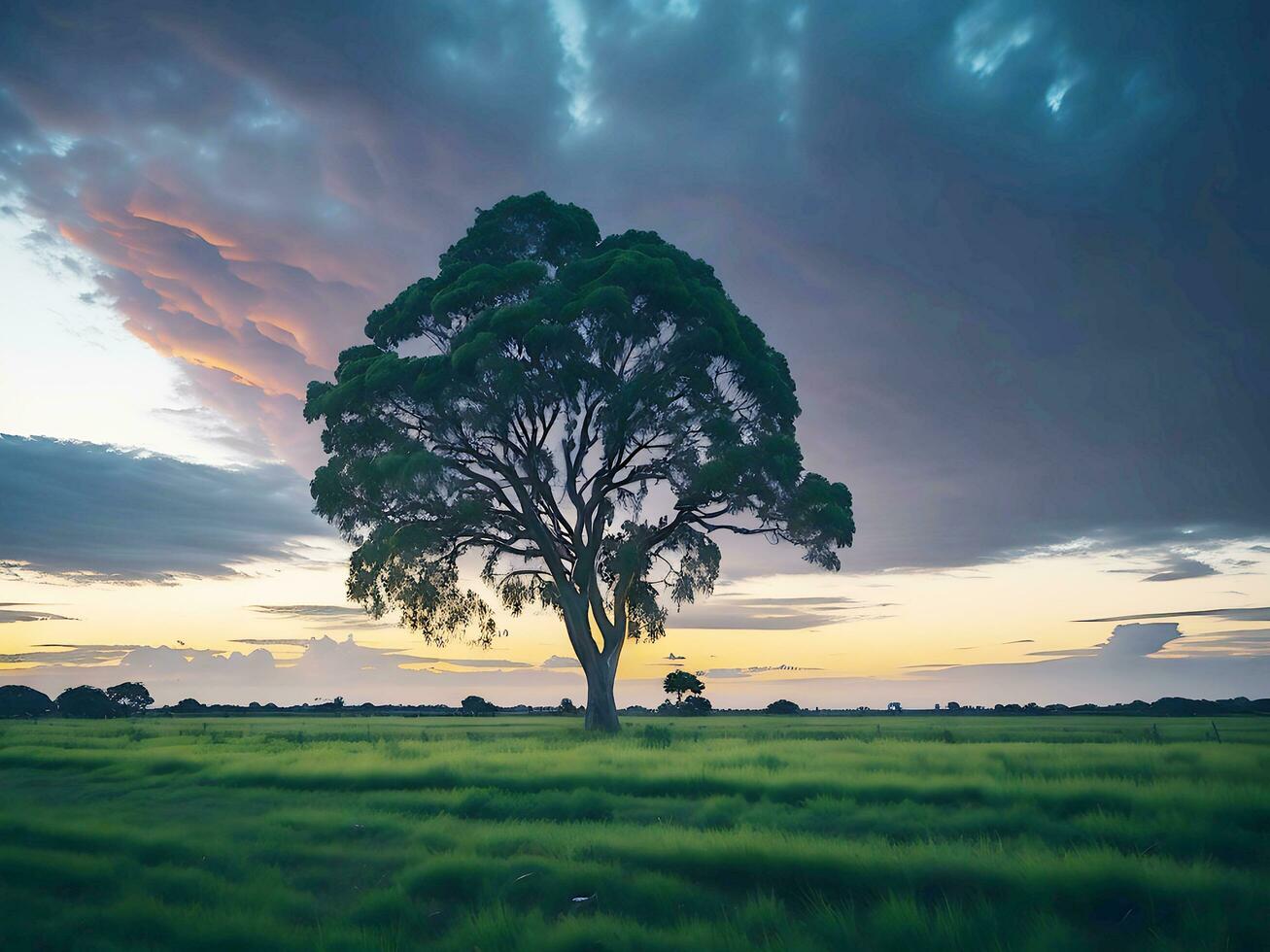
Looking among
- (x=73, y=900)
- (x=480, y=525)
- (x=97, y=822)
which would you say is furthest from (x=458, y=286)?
(x=73, y=900)

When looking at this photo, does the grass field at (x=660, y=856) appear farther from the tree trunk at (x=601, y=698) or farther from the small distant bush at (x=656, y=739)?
the tree trunk at (x=601, y=698)

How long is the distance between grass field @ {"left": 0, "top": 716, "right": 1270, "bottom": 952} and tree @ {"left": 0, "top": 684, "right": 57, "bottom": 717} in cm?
8511

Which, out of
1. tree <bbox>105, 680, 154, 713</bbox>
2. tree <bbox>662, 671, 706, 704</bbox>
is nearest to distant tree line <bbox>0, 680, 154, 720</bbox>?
tree <bbox>105, 680, 154, 713</bbox>

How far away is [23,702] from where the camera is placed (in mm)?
92250

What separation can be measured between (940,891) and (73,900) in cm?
1027

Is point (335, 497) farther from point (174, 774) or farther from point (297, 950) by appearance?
point (297, 950)

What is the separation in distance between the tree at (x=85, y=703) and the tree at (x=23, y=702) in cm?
248

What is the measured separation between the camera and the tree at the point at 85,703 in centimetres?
8481

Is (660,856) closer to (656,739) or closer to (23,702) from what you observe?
(656,739)

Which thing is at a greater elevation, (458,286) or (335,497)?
(458,286)

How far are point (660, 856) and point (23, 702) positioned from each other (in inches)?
4344

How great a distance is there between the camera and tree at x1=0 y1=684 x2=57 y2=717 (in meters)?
85.2

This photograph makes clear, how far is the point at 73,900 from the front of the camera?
9727 mm

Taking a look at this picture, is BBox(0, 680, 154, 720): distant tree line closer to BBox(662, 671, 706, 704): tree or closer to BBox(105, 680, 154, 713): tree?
BBox(105, 680, 154, 713): tree
